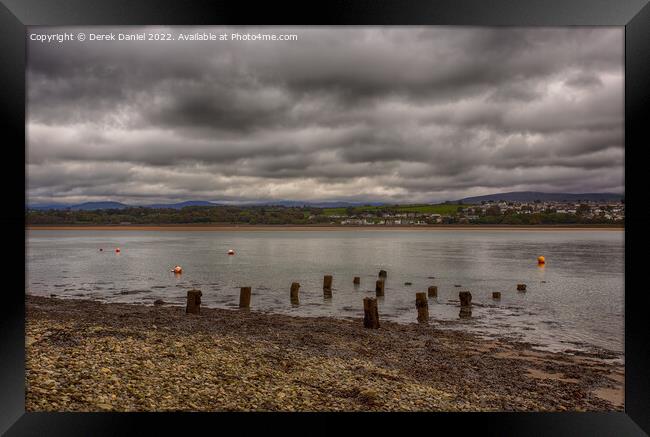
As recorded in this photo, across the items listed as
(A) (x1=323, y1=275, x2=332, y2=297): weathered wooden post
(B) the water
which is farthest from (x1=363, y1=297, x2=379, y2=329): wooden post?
(A) (x1=323, y1=275, x2=332, y2=297): weathered wooden post

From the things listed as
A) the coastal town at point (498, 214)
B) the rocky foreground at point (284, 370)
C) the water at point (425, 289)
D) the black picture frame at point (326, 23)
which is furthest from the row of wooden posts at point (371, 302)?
the coastal town at point (498, 214)

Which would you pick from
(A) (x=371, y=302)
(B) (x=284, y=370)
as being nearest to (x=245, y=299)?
(A) (x=371, y=302)

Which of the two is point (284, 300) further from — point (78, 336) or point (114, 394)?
point (114, 394)

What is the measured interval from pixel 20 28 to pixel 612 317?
20.5m

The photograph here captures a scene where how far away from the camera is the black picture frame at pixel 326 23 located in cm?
478

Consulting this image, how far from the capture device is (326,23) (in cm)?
511

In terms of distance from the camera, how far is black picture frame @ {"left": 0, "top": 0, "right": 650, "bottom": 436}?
4.78 m

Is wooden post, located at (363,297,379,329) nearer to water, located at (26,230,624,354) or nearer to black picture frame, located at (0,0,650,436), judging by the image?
water, located at (26,230,624,354)

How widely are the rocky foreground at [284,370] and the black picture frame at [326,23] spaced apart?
630 millimetres

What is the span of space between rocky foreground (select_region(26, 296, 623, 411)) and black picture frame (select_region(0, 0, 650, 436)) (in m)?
0.63

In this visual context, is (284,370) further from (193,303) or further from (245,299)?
(245,299)

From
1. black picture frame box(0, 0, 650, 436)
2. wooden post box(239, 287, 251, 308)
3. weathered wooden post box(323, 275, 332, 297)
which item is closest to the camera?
black picture frame box(0, 0, 650, 436)

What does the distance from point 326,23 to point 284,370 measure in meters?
5.58

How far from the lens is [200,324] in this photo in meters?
11.5
